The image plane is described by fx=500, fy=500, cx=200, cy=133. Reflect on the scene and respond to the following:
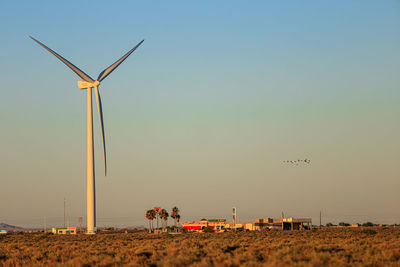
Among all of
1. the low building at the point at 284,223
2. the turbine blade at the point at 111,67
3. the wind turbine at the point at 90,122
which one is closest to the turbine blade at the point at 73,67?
the wind turbine at the point at 90,122

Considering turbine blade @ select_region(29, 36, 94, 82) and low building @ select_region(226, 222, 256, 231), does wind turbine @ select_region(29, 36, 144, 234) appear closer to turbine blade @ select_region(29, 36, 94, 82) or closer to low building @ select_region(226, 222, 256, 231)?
turbine blade @ select_region(29, 36, 94, 82)

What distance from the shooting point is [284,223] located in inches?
6201

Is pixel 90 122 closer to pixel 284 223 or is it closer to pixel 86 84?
pixel 86 84

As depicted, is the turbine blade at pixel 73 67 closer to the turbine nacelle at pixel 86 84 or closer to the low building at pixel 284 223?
the turbine nacelle at pixel 86 84

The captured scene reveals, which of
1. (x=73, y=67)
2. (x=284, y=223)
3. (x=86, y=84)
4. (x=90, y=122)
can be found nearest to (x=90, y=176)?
(x=90, y=122)

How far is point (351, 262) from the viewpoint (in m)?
30.1

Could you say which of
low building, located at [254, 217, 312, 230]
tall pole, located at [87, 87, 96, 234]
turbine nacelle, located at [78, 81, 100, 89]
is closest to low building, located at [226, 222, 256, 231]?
low building, located at [254, 217, 312, 230]

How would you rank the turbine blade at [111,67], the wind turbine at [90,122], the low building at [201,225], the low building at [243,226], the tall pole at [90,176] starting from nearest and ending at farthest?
the wind turbine at [90,122], the tall pole at [90,176], the turbine blade at [111,67], the low building at [243,226], the low building at [201,225]

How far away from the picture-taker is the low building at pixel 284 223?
156 meters

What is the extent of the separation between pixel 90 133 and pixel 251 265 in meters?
72.1

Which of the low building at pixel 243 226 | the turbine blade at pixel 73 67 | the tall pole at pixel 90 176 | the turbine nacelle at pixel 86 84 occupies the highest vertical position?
the turbine blade at pixel 73 67

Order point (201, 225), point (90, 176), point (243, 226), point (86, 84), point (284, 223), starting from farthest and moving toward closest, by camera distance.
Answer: point (201, 225) < point (243, 226) < point (284, 223) < point (86, 84) < point (90, 176)

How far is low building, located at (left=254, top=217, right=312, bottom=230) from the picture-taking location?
156 meters

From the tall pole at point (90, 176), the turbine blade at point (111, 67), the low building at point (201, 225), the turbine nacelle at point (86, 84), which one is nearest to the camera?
the tall pole at point (90, 176)
